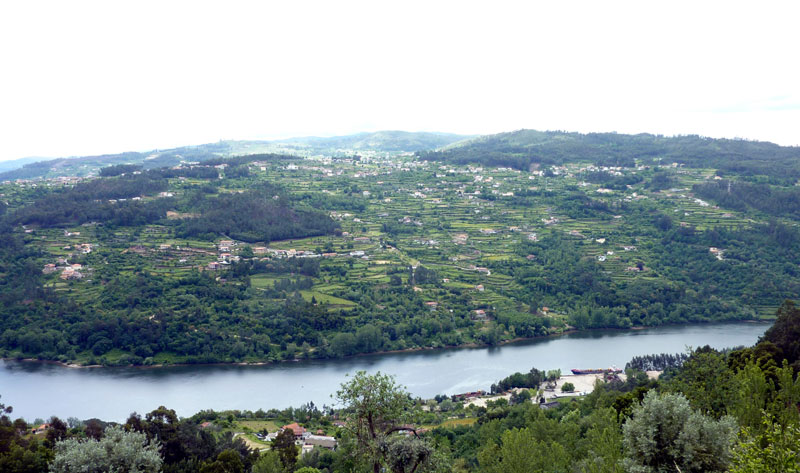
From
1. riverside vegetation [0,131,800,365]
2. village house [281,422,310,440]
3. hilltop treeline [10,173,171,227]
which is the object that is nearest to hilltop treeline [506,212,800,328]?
riverside vegetation [0,131,800,365]

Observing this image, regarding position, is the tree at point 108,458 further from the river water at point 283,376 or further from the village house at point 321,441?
the river water at point 283,376

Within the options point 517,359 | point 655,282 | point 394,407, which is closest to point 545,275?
point 655,282

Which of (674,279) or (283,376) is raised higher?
(674,279)

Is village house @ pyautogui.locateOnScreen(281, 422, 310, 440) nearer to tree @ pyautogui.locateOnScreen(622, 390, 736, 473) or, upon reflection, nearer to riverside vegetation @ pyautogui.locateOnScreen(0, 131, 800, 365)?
riverside vegetation @ pyautogui.locateOnScreen(0, 131, 800, 365)

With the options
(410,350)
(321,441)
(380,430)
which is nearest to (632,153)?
(410,350)

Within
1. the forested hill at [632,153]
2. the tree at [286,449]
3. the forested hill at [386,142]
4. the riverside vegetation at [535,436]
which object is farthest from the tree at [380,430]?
the forested hill at [386,142]

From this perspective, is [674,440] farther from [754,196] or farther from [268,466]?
[754,196]
